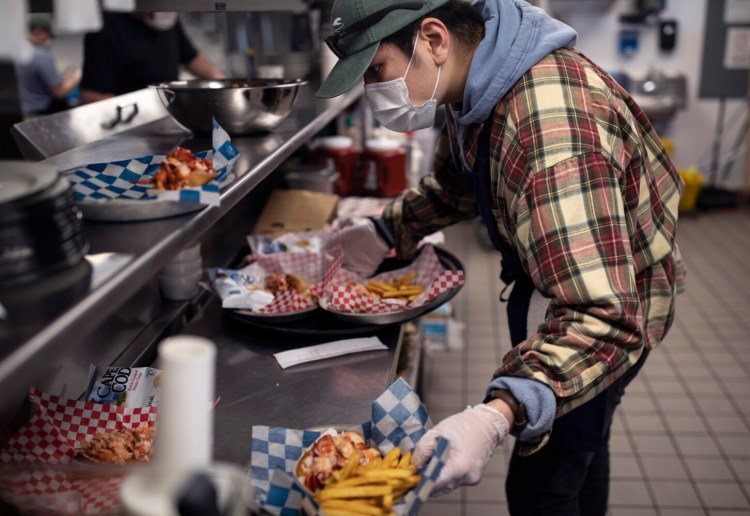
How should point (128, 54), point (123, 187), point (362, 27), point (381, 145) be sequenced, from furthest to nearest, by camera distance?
point (128, 54) → point (381, 145) → point (362, 27) → point (123, 187)

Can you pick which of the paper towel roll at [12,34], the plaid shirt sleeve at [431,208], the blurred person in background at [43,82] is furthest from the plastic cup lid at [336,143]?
the blurred person in background at [43,82]

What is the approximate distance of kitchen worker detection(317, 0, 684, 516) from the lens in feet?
4.81

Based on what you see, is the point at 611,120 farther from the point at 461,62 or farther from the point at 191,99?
the point at 191,99

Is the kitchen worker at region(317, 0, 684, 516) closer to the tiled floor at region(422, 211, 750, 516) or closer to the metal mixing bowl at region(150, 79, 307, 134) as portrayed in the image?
the metal mixing bowl at region(150, 79, 307, 134)

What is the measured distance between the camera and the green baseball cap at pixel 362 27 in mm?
1678

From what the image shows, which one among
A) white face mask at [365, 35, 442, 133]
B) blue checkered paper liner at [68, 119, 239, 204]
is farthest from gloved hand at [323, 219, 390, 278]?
blue checkered paper liner at [68, 119, 239, 204]

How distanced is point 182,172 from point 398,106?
1.95ft

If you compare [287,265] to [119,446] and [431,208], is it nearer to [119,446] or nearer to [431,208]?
[431,208]

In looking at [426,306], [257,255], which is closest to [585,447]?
[426,306]

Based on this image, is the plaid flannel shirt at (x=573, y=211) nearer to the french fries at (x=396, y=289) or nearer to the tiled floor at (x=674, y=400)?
the french fries at (x=396, y=289)

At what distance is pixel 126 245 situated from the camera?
49.3 inches

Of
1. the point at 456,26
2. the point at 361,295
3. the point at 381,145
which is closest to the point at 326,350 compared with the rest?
the point at 361,295

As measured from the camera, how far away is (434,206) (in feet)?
7.98

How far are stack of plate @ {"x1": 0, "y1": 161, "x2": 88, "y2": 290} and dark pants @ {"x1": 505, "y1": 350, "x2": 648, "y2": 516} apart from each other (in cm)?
125
